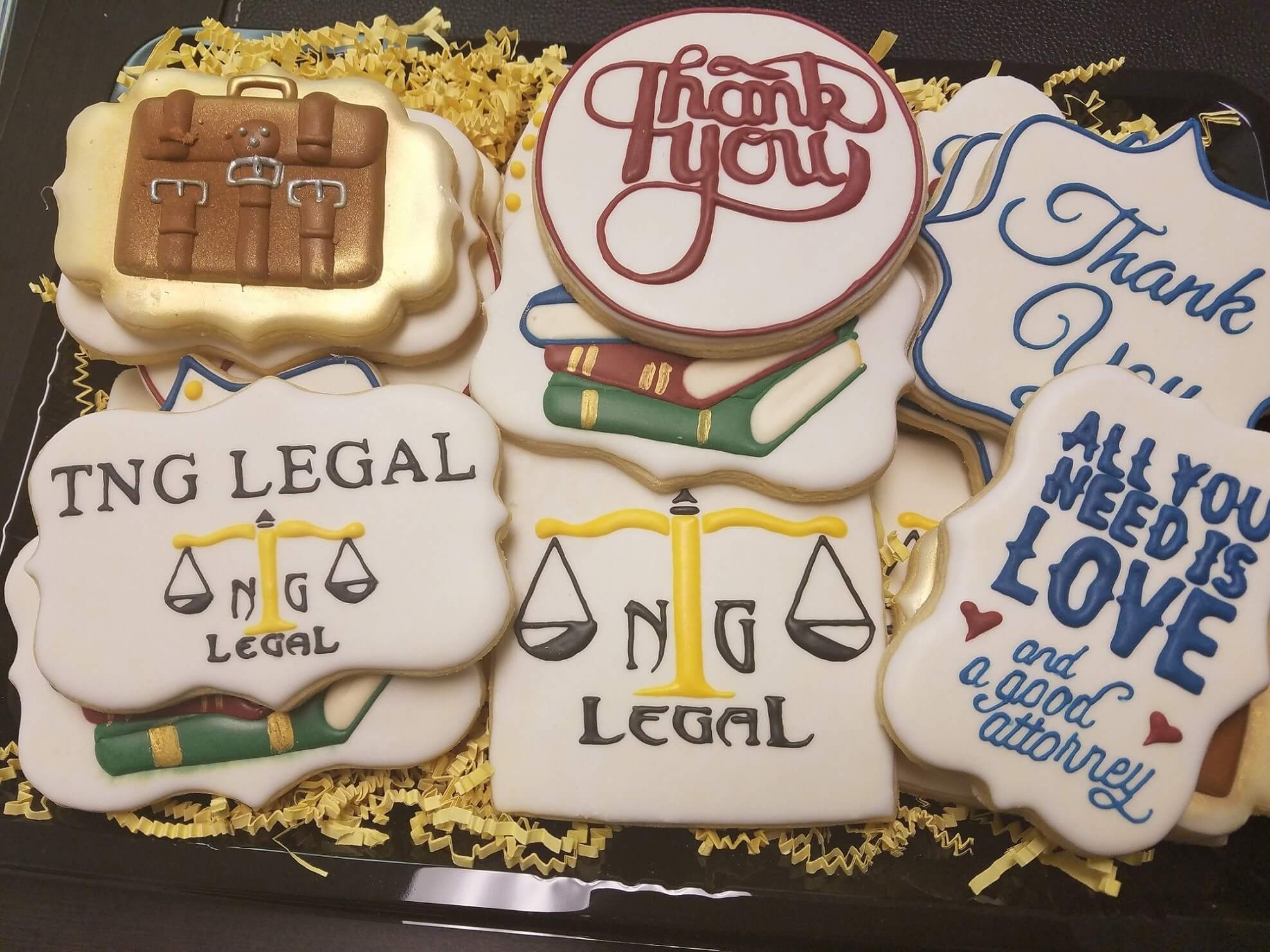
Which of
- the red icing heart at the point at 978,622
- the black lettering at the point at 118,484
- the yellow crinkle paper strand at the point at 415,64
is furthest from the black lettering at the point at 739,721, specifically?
the yellow crinkle paper strand at the point at 415,64

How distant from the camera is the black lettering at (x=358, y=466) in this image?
1310mm

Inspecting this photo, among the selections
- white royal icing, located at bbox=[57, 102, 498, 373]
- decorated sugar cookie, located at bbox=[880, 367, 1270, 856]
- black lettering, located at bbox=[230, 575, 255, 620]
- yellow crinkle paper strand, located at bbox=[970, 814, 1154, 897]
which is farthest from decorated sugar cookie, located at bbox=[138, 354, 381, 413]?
yellow crinkle paper strand, located at bbox=[970, 814, 1154, 897]

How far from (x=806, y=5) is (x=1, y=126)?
73.1 inches

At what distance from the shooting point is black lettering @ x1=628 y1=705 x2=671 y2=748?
132 centimetres

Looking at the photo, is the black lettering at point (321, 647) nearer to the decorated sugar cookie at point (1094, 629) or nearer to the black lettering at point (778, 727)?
the black lettering at point (778, 727)

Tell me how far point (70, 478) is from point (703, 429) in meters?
0.95

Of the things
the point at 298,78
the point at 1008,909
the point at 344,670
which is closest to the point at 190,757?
the point at 344,670

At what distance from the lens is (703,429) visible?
1354 mm

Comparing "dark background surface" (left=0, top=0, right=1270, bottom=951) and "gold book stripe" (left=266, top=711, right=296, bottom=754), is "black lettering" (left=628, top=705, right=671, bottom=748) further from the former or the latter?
"gold book stripe" (left=266, top=711, right=296, bottom=754)

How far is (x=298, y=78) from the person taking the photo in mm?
1537

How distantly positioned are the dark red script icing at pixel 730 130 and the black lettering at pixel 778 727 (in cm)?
65

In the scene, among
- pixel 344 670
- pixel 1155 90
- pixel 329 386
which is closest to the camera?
pixel 344 670

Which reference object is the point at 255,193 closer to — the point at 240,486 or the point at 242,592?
the point at 240,486

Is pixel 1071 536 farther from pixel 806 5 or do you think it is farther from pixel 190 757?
pixel 806 5
